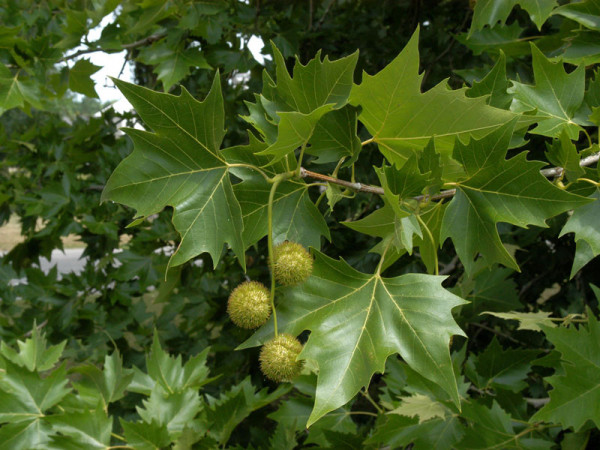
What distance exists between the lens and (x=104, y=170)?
260 cm

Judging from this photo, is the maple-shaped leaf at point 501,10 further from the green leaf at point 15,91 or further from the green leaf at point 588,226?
the green leaf at point 15,91

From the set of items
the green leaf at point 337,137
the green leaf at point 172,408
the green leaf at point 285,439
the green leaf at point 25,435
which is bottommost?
the green leaf at point 285,439

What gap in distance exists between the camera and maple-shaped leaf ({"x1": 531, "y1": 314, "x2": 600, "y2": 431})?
117cm

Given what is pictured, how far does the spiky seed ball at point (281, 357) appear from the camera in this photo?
936mm

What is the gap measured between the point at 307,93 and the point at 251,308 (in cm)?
37

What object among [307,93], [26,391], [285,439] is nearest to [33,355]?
[26,391]

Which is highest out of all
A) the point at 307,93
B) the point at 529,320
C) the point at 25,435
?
the point at 307,93

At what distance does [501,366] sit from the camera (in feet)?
5.78

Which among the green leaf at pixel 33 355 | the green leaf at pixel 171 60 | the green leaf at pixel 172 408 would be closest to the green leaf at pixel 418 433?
the green leaf at pixel 172 408

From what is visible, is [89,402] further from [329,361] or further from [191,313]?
[191,313]

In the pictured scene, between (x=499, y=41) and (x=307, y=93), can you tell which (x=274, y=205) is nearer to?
(x=307, y=93)

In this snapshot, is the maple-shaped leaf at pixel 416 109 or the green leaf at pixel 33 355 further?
the green leaf at pixel 33 355

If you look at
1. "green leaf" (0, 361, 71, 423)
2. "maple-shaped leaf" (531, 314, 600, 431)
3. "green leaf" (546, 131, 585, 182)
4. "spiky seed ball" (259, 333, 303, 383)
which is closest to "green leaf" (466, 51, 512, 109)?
"green leaf" (546, 131, 585, 182)

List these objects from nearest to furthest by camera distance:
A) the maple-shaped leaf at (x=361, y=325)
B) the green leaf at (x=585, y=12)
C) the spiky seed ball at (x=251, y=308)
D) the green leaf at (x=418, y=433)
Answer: the maple-shaped leaf at (x=361, y=325) → the spiky seed ball at (x=251, y=308) → the green leaf at (x=585, y=12) → the green leaf at (x=418, y=433)
